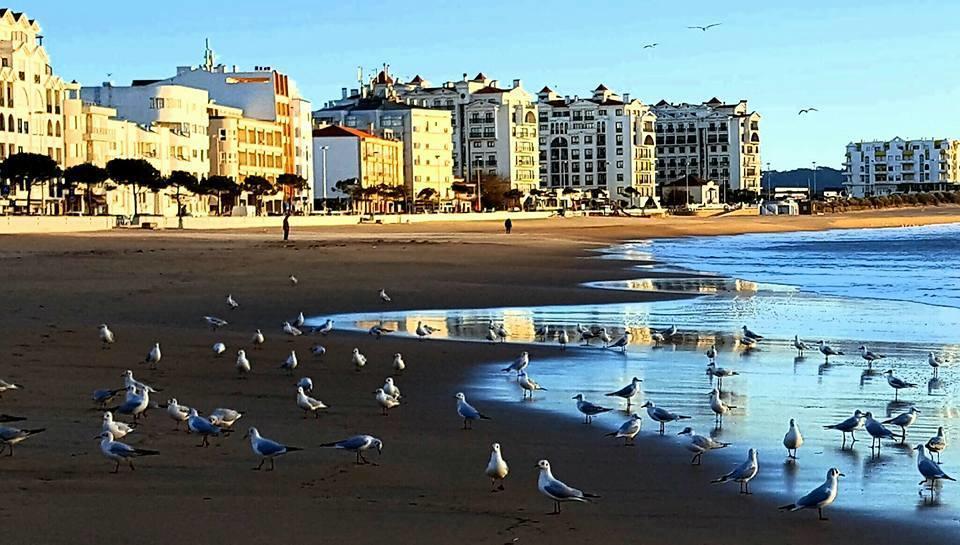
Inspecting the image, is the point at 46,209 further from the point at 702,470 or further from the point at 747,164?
the point at 747,164

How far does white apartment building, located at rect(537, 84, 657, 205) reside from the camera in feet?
557

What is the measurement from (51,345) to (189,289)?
10.8 meters

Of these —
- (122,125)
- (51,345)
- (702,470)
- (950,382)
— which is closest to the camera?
(702,470)

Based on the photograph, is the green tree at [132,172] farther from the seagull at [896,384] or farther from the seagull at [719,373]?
the seagull at [896,384]

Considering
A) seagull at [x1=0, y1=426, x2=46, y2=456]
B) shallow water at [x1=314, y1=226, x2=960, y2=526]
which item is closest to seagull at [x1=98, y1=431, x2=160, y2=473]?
seagull at [x1=0, y1=426, x2=46, y2=456]

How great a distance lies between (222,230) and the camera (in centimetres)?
6788

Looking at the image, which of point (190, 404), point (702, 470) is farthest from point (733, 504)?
point (190, 404)

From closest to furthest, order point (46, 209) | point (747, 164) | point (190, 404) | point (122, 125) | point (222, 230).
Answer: point (190, 404)
point (222, 230)
point (46, 209)
point (122, 125)
point (747, 164)

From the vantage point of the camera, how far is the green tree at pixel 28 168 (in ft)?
217

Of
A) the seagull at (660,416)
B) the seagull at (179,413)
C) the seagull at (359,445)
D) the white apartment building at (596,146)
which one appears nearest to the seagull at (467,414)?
the seagull at (660,416)

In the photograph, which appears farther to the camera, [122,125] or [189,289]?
[122,125]

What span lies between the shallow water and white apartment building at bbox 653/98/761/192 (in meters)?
163

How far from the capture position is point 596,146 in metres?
171

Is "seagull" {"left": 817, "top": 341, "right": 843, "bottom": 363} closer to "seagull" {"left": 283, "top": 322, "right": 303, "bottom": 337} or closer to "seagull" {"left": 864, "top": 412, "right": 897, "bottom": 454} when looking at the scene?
"seagull" {"left": 864, "top": 412, "right": 897, "bottom": 454}
